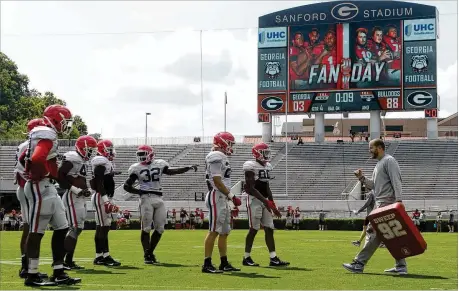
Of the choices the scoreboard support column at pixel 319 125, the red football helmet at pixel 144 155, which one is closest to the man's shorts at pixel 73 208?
the red football helmet at pixel 144 155

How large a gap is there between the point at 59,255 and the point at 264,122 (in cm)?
4447

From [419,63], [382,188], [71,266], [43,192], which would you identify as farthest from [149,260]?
[419,63]

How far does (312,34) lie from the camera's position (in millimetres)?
49812

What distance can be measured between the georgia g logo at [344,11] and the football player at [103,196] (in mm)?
38568

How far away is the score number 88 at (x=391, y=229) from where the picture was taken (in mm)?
10117

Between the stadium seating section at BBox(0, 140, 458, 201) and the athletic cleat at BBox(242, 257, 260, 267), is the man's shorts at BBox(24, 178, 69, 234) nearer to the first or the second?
the athletic cleat at BBox(242, 257, 260, 267)

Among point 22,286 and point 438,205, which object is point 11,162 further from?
point 22,286

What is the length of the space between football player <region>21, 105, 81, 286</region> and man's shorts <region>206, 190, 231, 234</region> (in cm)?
246

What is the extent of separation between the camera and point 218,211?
11.1m

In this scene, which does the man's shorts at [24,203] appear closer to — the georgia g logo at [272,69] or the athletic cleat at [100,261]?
the athletic cleat at [100,261]

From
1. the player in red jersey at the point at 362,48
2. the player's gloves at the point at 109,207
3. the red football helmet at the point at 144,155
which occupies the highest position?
the player in red jersey at the point at 362,48

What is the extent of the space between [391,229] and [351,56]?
39735mm

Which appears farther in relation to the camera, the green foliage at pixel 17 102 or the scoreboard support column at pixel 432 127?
the green foliage at pixel 17 102

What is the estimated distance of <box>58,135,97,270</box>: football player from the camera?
10844 millimetres
